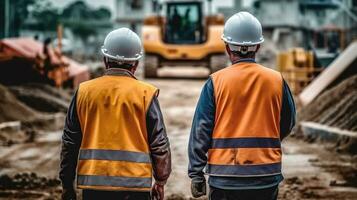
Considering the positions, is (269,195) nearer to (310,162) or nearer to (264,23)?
(310,162)

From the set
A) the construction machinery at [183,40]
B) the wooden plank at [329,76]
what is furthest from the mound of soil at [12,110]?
the construction machinery at [183,40]

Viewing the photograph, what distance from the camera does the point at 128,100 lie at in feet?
13.2

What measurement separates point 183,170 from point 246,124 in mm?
5272

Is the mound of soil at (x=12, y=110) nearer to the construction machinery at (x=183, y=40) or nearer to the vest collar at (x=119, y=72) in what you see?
the construction machinery at (x=183, y=40)

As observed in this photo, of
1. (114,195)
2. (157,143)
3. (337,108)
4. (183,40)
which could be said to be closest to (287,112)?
(157,143)

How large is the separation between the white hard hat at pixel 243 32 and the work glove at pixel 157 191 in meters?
1.01

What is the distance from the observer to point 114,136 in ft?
13.1

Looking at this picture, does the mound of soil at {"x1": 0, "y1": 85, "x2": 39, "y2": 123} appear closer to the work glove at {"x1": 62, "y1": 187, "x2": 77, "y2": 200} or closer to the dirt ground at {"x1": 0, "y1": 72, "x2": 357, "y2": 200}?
the dirt ground at {"x1": 0, "y1": 72, "x2": 357, "y2": 200}

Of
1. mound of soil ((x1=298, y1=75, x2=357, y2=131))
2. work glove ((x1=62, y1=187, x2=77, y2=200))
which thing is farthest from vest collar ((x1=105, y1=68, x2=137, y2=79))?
mound of soil ((x1=298, y1=75, x2=357, y2=131))

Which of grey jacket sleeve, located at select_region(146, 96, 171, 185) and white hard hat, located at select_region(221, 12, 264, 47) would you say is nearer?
grey jacket sleeve, located at select_region(146, 96, 171, 185)

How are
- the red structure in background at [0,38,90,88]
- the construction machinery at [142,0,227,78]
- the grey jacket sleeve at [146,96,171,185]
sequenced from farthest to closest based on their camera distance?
1. the construction machinery at [142,0,227,78]
2. the red structure in background at [0,38,90,88]
3. the grey jacket sleeve at [146,96,171,185]

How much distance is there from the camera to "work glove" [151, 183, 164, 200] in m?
4.18

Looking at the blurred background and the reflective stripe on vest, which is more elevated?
the reflective stripe on vest

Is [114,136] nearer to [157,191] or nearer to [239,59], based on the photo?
[157,191]
